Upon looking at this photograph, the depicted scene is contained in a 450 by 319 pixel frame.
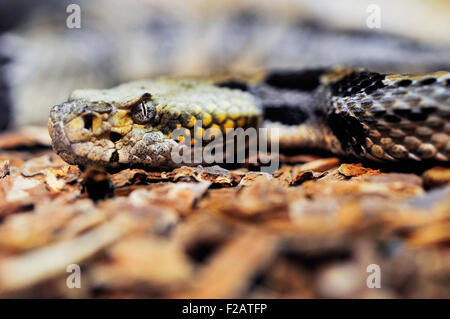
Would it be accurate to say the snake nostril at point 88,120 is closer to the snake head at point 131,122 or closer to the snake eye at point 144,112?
the snake head at point 131,122

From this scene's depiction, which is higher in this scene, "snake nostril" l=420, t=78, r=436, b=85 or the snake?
"snake nostril" l=420, t=78, r=436, b=85

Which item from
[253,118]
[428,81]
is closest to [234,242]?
[428,81]

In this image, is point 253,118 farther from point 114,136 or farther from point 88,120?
point 88,120

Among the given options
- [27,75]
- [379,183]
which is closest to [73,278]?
[379,183]

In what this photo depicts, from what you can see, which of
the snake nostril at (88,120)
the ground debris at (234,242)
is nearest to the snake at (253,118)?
the snake nostril at (88,120)

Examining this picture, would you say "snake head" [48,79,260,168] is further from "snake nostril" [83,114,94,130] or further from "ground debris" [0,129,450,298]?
"ground debris" [0,129,450,298]

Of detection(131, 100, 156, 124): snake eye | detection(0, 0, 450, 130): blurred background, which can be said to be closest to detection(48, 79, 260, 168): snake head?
detection(131, 100, 156, 124): snake eye
